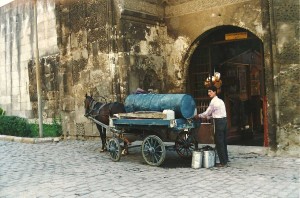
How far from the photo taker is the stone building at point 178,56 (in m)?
8.57

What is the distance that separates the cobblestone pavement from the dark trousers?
32 centimetres

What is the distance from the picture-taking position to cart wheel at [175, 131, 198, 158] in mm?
8523

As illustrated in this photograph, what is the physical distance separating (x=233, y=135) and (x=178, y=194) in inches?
287

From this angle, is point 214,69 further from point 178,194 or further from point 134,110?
point 178,194

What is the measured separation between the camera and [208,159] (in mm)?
7641

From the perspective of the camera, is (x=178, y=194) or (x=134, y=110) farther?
(x=134, y=110)

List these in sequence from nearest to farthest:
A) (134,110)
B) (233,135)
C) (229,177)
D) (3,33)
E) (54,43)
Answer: (229,177), (134,110), (233,135), (54,43), (3,33)

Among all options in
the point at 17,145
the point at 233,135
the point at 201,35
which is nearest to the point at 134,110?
the point at 201,35

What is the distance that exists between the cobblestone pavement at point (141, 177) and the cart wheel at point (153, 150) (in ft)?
0.64

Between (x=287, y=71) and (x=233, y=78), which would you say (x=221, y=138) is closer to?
(x=287, y=71)

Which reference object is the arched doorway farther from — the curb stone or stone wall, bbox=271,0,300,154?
the curb stone

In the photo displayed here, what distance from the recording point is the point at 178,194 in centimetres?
558

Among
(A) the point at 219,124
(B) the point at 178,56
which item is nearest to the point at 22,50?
(B) the point at 178,56

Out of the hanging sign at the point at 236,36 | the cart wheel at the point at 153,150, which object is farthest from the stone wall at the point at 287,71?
the cart wheel at the point at 153,150
